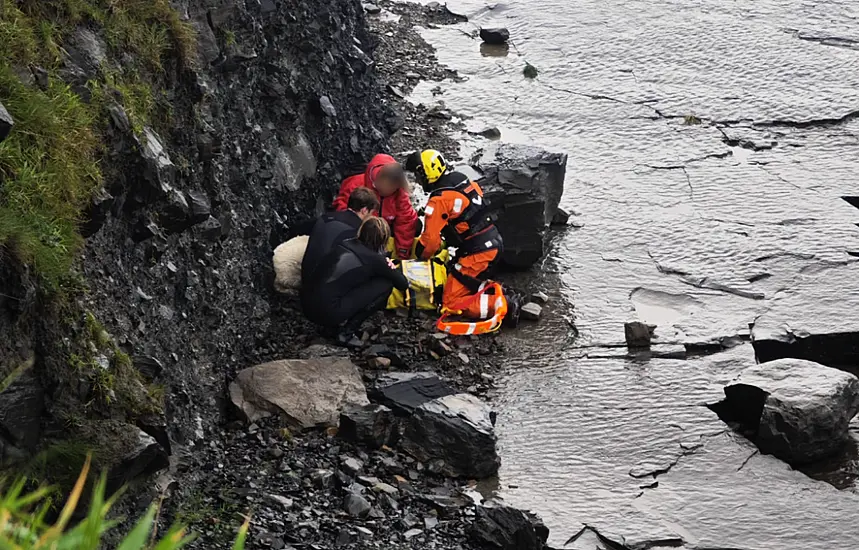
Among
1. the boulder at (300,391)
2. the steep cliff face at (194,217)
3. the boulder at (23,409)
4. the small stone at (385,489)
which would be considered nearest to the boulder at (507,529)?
the small stone at (385,489)

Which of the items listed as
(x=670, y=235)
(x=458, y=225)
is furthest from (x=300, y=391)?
(x=670, y=235)

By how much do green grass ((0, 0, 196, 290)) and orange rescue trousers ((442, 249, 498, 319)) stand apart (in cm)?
330

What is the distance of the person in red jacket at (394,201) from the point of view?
938 centimetres

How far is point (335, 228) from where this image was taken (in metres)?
8.62

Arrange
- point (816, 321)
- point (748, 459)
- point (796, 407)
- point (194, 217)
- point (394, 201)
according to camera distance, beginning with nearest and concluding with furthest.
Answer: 1. point (194, 217)
2. point (796, 407)
3. point (748, 459)
4. point (816, 321)
5. point (394, 201)

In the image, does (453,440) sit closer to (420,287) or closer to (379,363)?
(379,363)

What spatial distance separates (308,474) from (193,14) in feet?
12.4

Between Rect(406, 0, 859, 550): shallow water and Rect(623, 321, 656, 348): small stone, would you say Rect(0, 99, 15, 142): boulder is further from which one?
Rect(623, 321, 656, 348): small stone

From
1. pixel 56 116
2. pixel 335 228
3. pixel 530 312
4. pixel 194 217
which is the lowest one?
pixel 530 312

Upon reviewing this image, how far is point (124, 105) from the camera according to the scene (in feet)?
21.6

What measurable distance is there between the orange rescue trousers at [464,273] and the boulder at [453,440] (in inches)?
79.8

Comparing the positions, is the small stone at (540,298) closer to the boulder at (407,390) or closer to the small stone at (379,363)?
the small stone at (379,363)

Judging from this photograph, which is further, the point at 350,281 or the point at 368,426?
the point at 350,281

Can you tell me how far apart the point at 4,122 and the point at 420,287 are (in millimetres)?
4761
